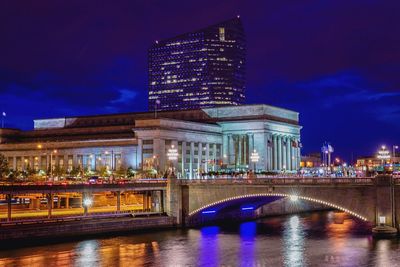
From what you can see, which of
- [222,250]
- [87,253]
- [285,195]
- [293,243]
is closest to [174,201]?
[285,195]

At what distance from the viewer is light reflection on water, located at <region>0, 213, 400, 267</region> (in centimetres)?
6756

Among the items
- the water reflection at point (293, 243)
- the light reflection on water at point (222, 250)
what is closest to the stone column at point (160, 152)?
the water reflection at point (293, 243)

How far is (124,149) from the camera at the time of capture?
184 m

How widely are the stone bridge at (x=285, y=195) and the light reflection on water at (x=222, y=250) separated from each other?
4.26 m

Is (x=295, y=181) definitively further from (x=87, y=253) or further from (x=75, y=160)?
(x=75, y=160)

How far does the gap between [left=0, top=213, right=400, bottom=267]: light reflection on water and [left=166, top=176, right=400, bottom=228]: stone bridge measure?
4.26 metres

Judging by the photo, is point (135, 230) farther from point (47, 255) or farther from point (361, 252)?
point (361, 252)

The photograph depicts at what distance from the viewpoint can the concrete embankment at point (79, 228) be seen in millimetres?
78312

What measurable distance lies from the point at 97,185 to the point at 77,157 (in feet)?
343

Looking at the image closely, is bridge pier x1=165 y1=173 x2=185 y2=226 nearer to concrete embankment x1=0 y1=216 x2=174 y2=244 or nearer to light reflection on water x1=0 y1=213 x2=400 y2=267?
concrete embankment x1=0 y1=216 x2=174 y2=244

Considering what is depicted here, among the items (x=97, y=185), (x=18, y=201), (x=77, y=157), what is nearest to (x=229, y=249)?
(x=97, y=185)

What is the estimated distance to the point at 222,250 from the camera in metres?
76.3

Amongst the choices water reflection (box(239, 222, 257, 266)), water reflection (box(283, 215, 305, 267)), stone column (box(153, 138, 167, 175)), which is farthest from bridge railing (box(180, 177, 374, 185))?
stone column (box(153, 138, 167, 175))

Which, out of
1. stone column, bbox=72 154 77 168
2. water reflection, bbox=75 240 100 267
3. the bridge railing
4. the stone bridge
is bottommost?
water reflection, bbox=75 240 100 267
